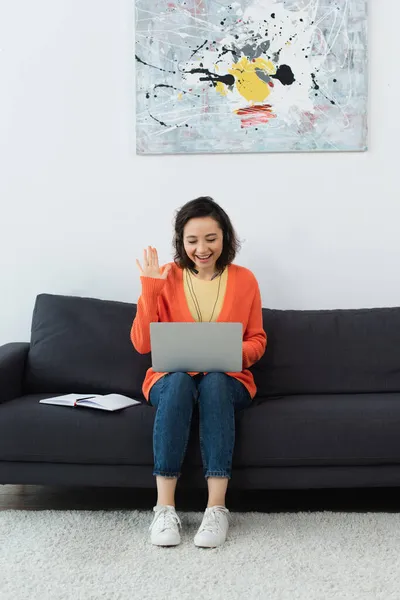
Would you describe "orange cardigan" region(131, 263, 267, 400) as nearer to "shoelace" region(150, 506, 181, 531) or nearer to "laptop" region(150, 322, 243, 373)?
"laptop" region(150, 322, 243, 373)

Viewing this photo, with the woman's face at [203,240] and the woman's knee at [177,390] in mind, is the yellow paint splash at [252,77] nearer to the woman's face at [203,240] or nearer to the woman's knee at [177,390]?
the woman's face at [203,240]

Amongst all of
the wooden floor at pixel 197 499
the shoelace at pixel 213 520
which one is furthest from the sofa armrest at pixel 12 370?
the shoelace at pixel 213 520

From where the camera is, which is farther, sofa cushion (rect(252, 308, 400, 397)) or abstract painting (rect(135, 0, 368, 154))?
abstract painting (rect(135, 0, 368, 154))

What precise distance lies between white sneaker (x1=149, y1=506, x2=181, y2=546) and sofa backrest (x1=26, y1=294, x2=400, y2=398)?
670mm

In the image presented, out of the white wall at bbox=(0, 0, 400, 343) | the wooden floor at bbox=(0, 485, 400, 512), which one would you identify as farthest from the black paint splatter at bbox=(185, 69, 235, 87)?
the wooden floor at bbox=(0, 485, 400, 512)

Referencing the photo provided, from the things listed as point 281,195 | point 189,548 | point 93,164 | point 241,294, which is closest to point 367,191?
point 281,195

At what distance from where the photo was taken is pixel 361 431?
245 cm

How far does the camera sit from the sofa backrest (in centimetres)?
291

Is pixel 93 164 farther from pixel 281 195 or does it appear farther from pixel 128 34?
pixel 281 195

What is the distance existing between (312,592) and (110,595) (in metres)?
0.54

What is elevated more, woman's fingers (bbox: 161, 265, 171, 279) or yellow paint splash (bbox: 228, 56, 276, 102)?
yellow paint splash (bbox: 228, 56, 276, 102)

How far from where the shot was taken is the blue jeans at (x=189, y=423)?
237 centimetres

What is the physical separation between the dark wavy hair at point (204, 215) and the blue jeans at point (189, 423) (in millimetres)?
543

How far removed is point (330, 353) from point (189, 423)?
31.7 inches
